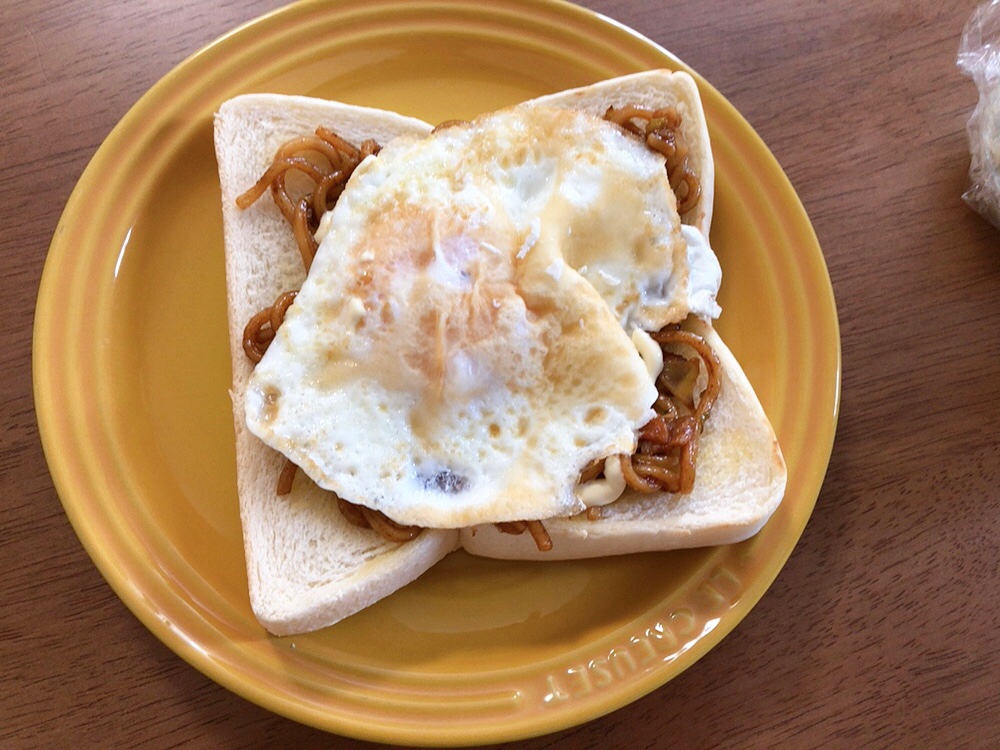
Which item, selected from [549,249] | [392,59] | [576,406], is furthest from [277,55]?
[576,406]

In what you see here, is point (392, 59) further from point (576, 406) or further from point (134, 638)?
point (134, 638)

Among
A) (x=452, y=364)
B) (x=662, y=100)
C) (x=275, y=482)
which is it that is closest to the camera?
(x=452, y=364)

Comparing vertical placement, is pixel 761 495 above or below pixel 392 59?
below

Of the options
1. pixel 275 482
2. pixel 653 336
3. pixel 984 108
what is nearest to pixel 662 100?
pixel 653 336

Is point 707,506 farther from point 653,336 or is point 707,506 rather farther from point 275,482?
point 275,482

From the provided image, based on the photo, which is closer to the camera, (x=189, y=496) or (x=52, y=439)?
(x=52, y=439)

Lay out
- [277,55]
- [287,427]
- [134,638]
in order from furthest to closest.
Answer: [277,55], [134,638], [287,427]

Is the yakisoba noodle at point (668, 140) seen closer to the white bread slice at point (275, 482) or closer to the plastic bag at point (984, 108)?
the white bread slice at point (275, 482)
